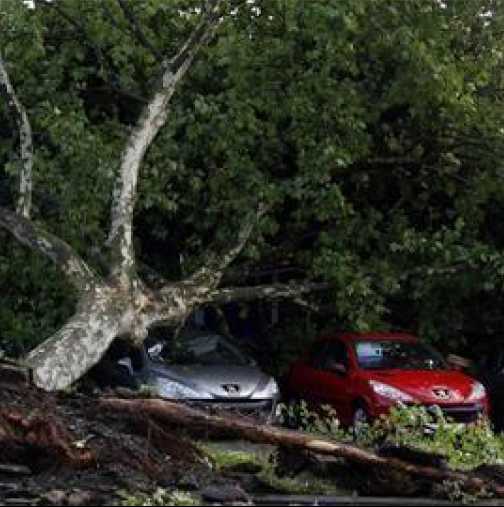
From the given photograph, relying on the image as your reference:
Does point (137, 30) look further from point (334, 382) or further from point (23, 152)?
point (334, 382)

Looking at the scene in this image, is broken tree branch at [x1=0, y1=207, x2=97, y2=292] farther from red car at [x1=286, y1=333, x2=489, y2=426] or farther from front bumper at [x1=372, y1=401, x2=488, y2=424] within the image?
front bumper at [x1=372, y1=401, x2=488, y2=424]

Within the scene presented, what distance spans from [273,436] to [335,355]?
7.65 m

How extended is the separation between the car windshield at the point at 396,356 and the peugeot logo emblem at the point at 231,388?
193 centimetres

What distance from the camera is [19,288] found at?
13.9m

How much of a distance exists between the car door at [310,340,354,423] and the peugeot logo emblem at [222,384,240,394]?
5.25 ft

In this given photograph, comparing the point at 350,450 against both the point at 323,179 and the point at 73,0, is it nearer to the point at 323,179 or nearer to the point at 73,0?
the point at 323,179

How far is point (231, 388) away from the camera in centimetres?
1306

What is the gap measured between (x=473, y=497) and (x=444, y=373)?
7.81 m

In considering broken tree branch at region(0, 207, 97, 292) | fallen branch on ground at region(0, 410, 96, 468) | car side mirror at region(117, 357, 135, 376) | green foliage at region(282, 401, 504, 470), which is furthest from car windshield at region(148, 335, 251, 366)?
fallen branch on ground at region(0, 410, 96, 468)

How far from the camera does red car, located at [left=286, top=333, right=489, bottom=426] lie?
13297mm

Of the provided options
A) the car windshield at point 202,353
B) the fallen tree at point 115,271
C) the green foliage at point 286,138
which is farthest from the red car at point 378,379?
the fallen tree at point 115,271

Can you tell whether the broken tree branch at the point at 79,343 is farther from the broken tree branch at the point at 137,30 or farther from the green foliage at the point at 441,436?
the broken tree branch at the point at 137,30

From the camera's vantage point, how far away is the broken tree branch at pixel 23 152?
12.1m

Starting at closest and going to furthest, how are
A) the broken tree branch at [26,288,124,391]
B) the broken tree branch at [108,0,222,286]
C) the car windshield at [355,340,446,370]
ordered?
1. the broken tree branch at [26,288,124,391]
2. the broken tree branch at [108,0,222,286]
3. the car windshield at [355,340,446,370]
